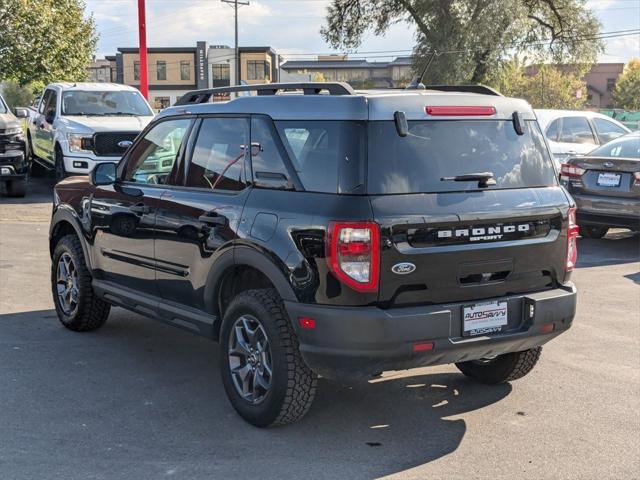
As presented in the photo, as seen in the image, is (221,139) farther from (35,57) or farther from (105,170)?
(35,57)

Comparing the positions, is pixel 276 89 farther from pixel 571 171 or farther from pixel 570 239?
pixel 571 171

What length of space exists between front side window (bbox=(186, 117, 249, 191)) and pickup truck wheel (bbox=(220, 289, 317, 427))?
2.44ft

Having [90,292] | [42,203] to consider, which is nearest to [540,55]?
[42,203]

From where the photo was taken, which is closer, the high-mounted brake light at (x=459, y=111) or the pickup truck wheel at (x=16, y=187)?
the high-mounted brake light at (x=459, y=111)

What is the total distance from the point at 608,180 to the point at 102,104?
9351 mm

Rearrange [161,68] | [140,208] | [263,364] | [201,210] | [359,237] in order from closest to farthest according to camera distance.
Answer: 1. [359,237]
2. [263,364]
3. [201,210]
4. [140,208]
5. [161,68]

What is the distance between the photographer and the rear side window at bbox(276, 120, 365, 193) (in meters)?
4.09

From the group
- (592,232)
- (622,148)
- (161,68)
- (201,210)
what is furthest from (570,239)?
(161,68)

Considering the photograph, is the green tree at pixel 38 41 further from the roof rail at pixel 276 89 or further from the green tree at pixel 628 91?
the green tree at pixel 628 91

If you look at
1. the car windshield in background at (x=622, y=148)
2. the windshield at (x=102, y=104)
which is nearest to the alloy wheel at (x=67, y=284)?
the car windshield in background at (x=622, y=148)

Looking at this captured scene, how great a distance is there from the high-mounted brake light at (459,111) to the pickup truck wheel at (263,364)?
1.32 m

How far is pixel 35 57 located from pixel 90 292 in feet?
71.9

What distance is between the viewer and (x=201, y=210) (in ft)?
16.1

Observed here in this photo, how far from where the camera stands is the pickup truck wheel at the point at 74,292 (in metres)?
6.33
